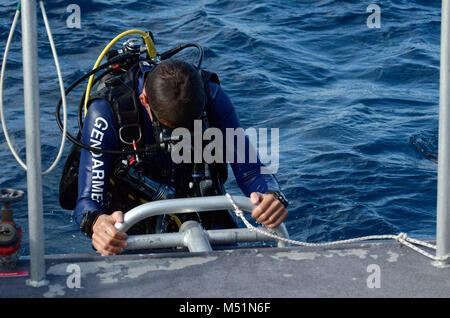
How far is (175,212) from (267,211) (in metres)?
0.44

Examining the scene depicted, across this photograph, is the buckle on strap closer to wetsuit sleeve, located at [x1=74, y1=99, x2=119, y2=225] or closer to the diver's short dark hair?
wetsuit sleeve, located at [x1=74, y1=99, x2=119, y2=225]

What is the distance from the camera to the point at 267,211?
9.29 ft

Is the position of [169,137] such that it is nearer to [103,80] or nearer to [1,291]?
[103,80]

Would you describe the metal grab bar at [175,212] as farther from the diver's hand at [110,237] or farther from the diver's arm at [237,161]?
the diver's arm at [237,161]

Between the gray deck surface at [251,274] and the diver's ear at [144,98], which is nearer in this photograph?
the gray deck surface at [251,274]

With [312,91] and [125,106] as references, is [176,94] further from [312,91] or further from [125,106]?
[312,91]

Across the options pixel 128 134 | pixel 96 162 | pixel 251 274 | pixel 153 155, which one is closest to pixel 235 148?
pixel 153 155

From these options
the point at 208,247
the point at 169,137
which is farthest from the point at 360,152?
the point at 208,247

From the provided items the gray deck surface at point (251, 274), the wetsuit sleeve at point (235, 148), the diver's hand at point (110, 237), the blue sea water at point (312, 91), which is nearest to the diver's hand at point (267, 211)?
the gray deck surface at point (251, 274)

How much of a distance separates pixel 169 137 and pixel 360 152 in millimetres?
3095

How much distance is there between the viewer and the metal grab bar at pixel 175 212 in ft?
8.44

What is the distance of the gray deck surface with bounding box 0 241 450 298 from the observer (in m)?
2.13

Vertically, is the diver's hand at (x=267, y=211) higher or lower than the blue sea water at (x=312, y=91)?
higher

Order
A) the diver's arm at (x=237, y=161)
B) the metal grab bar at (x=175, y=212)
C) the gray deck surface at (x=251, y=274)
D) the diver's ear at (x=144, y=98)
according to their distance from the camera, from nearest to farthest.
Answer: the gray deck surface at (x=251, y=274)
the metal grab bar at (x=175, y=212)
the diver's ear at (x=144, y=98)
the diver's arm at (x=237, y=161)
